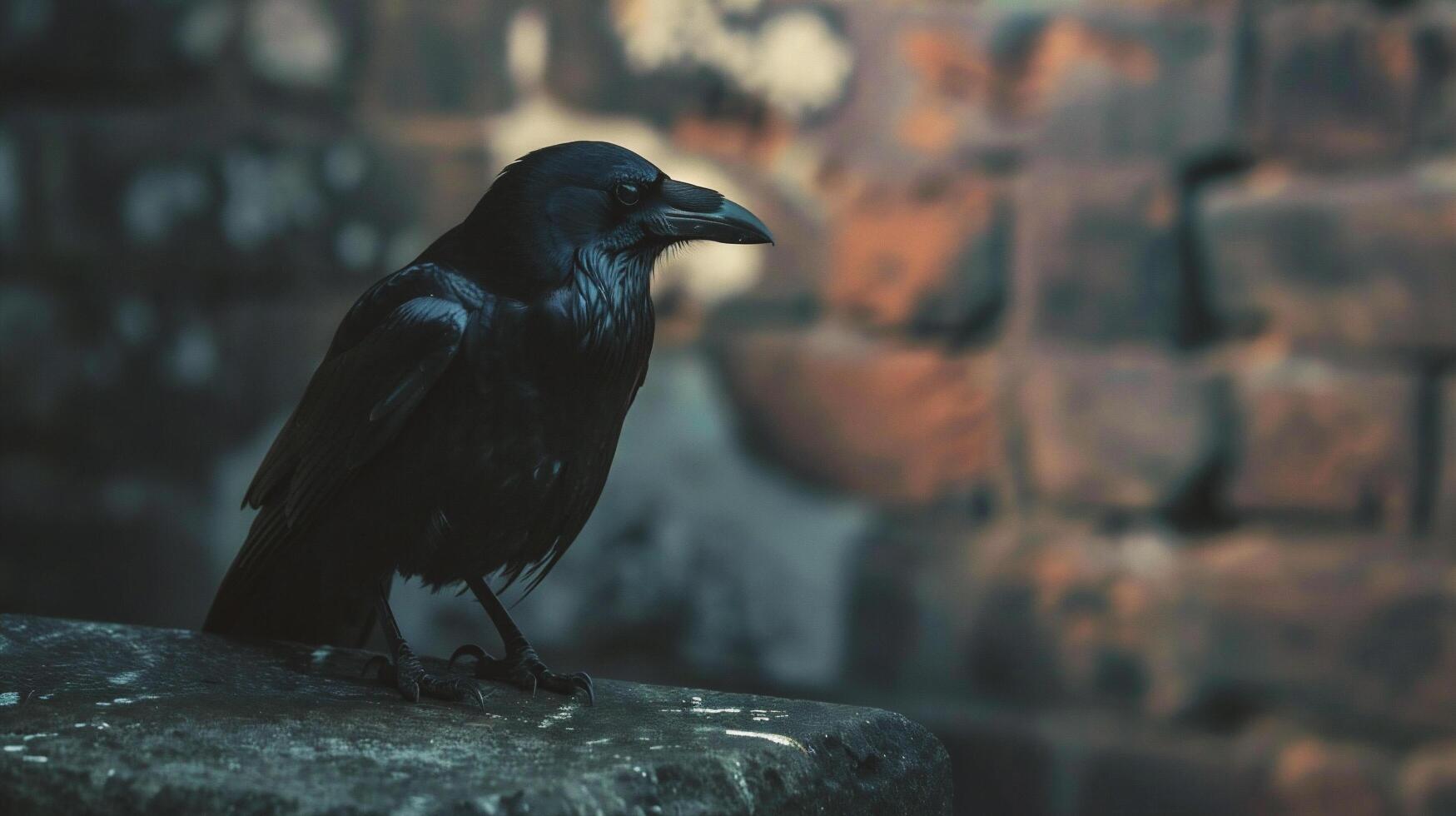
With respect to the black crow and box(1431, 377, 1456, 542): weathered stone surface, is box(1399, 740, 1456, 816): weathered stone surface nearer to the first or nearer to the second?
box(1431, 377, 1456, 542): weathered stone surface

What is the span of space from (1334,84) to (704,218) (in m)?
1.32

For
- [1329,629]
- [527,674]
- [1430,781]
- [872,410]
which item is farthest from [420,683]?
[1430,781]

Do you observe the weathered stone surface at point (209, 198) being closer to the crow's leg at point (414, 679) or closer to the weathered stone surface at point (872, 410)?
the weathered stone surface at point (872, 410)

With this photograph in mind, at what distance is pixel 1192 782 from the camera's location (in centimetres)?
246

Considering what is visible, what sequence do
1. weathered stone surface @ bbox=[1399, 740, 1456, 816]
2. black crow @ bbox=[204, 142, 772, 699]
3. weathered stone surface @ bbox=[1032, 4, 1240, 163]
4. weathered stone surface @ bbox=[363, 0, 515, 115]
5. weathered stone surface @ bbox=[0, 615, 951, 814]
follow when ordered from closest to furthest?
1. weathered stone surface @ bbox=[0, 615, 951, 814]
2. black crow @ bbox=[204, 142, 772, 699]
3. weathered stone surface @ bbox=[1399, 740, 1456, 816]
4. weathered stone surface @ bbox=[1032, 4, 1240, 163]
5. weathered stone surface @ bbox=[363, 0, 515, 115]

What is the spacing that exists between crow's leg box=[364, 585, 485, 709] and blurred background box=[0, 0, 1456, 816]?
1.11 metres

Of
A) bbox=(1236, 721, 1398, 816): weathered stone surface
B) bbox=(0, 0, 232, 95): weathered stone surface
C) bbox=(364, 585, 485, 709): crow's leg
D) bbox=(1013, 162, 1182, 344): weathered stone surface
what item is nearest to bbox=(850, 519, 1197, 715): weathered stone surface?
bbox=(1236, 721, 1398, 816): weathered stone surface

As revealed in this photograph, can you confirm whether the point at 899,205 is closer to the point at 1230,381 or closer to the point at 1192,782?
the point at 1230,381

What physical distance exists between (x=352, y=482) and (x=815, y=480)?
116 cm

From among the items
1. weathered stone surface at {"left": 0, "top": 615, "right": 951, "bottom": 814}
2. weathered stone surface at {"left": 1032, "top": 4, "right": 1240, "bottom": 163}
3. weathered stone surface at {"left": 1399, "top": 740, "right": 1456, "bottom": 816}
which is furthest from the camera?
weathered stone surface at {"left": 1032, "top": 4, "right": 1240, "bottom": 163}

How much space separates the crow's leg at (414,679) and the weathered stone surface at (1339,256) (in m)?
1.44

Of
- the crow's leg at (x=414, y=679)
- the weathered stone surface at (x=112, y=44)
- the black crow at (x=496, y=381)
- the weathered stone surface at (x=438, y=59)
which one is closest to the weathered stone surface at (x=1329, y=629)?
the black crow at (x=496, y=381)

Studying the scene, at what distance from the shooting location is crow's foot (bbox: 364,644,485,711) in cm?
151

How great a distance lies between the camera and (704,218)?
4.97ft
